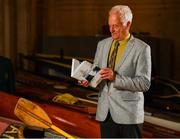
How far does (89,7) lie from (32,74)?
1189 mm

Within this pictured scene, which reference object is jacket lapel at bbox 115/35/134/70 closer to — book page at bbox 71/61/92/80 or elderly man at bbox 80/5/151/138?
elderly man at bbox 80/5/151/138

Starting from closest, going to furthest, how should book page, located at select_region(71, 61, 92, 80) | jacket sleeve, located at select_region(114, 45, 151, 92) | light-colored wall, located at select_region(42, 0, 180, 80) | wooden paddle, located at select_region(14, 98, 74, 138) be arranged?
jacket sleeve, located at select_region(114, 45, 151, 92), book page, located at select_region(71, 61, 92, 80), wooden paddle, located at select_region(14, 98, 74, 138), light-colored wall, located at select_region(42, 0, 180, 80)

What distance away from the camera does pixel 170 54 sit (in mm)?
4113

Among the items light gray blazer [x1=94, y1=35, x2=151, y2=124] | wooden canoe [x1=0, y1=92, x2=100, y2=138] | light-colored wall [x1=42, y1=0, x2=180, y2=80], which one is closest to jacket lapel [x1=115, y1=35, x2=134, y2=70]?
light gray blazer [x1=94, y1=35, x2=151, y2=124]

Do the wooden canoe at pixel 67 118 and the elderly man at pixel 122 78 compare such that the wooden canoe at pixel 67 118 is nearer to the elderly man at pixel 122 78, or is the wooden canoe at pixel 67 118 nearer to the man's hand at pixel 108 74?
the elderly man at pixel 122 78

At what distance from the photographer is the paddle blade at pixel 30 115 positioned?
2211mm

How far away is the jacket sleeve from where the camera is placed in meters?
1.58

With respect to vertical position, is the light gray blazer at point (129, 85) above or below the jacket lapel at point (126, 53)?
below

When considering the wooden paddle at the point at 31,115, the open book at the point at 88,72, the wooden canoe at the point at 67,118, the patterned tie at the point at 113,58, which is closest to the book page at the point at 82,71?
the open book at the point at 88,72

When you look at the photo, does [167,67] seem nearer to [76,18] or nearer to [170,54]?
[170,54]

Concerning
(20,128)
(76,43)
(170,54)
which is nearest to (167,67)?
(170,54)

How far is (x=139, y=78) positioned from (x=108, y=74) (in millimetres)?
144

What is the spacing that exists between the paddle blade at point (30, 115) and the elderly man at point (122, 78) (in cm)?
61

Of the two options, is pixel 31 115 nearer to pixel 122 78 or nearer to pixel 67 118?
pixel 67 118
